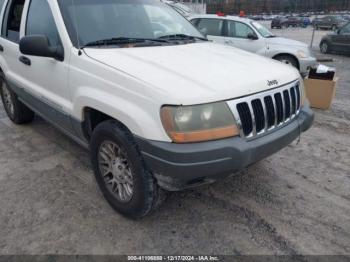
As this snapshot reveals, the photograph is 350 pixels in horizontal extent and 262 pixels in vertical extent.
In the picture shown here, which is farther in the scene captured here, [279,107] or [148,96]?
[279,107]

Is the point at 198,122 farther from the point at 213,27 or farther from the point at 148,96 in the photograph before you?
the point at 213,27

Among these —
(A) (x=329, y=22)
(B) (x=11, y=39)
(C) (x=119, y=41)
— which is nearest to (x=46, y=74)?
(C) (x=119, y=41)

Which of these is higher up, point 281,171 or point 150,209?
point 150,209

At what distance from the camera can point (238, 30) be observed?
9250mm

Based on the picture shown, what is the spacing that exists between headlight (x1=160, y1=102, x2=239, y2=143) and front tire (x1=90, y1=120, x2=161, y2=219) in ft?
1.23

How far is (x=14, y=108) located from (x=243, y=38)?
20.8 feet

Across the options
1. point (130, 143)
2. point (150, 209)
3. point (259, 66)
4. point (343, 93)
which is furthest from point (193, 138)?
point (343, 93)

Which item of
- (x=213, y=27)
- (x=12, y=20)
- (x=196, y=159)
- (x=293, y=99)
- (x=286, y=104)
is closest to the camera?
(x=196, y=159)

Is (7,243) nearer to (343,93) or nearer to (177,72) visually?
(177,72)

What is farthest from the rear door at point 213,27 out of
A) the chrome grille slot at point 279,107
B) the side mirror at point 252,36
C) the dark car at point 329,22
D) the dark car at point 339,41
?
the dark car at point 329,22

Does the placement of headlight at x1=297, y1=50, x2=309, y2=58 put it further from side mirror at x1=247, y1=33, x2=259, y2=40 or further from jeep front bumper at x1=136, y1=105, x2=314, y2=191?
jeep front bumper at x1=136, y1=105, x2=314, y2=191

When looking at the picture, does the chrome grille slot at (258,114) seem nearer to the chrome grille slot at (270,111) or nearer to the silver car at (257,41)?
Result: the chrome grille slot at (270,111)

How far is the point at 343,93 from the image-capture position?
7.55 meters

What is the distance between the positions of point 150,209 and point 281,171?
1.76m
